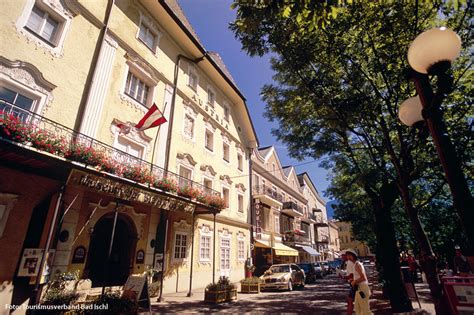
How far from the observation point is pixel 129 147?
11.3 metres

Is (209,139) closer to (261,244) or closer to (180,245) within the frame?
(180,245)

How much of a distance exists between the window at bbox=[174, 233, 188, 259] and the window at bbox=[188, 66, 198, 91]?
950cm

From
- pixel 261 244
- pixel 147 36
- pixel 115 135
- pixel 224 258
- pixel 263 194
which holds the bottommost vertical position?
pixel 224 258

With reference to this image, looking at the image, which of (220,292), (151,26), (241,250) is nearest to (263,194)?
(241,250)

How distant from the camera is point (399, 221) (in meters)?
22.0

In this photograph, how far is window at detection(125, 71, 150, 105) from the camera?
12156mm

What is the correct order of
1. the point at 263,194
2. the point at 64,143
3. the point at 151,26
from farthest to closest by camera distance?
1. the point at 263,194
2. the point at 151,26
3. the point at 64,143

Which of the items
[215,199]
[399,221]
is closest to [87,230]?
[215,199]

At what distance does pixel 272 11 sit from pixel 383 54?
5725 millimetres

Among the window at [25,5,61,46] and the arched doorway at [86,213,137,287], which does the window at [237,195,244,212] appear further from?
the window at [25,5,61,46]

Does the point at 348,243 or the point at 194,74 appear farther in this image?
the point at 348,243

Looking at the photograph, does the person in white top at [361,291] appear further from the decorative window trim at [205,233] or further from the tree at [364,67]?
the decorative window trim at [205,233]

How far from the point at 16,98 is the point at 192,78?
10.7m

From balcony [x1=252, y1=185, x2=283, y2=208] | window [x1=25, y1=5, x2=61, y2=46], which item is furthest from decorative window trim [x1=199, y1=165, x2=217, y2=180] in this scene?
window [x1=25, y1=5, x2=61, y2=46]
